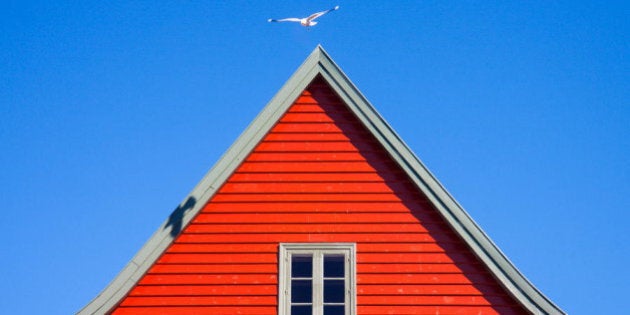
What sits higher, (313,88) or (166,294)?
(313,88)

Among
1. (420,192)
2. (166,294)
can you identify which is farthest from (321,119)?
(166,294)

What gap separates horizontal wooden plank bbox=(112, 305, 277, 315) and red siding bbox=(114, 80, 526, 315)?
15 millimetres

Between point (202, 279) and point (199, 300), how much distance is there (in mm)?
328

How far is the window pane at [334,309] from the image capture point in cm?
1728

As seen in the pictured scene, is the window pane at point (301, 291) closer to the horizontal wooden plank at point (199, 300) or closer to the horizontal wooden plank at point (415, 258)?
the horizontal wooden plank at point (199, 300)

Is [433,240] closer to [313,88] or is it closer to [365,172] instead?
[365,172]

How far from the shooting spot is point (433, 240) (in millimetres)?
17578

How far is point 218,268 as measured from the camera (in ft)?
57.2

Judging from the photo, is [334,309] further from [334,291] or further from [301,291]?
[301,291]

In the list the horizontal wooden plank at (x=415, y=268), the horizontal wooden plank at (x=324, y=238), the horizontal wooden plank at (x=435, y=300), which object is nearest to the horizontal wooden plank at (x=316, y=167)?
the horizontal wooden plank at (x=324, y=238)

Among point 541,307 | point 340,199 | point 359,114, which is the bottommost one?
point 541,307

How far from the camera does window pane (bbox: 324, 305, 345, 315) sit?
17.3 meters

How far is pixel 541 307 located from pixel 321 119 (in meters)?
4.50

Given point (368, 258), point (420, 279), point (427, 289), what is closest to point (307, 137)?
point (368, 258)
